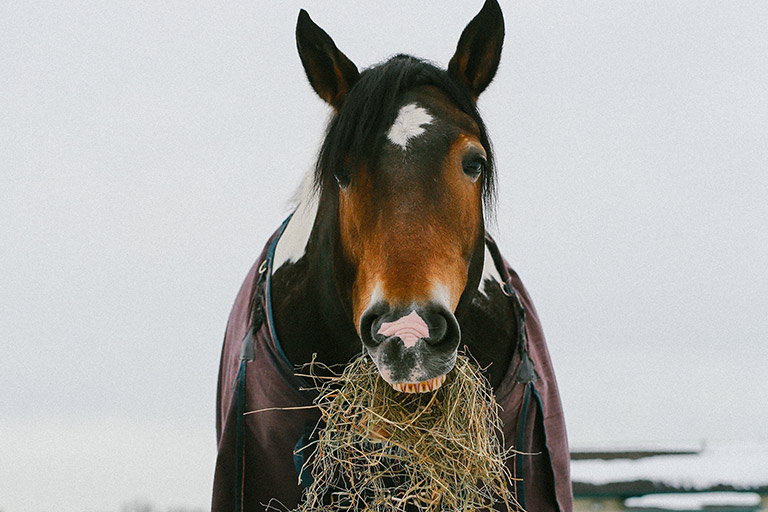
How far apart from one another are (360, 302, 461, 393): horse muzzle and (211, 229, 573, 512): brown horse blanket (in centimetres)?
74

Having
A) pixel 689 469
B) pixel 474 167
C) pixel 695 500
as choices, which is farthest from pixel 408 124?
pixel 689 469

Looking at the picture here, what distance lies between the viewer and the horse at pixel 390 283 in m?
2.59

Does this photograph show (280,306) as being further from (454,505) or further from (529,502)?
(529,502)

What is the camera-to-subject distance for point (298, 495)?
3.30 meters

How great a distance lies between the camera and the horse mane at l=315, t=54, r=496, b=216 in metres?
2.87

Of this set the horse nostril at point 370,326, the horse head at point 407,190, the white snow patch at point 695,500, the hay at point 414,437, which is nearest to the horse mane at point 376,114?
the horse head at point 407,190

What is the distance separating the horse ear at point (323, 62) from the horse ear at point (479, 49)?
1.26ft

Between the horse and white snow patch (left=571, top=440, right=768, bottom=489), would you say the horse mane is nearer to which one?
the horse

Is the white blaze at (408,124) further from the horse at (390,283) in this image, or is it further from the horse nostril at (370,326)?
the horse nostril at (370,326)

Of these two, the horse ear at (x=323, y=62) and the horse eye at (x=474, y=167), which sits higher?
the horse ear at (x=323, y=62)

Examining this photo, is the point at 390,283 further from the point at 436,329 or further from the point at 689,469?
the point at 689,469

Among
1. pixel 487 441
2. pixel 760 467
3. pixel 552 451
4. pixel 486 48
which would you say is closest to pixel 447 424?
pixel 487 441

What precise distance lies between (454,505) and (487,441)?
238mm

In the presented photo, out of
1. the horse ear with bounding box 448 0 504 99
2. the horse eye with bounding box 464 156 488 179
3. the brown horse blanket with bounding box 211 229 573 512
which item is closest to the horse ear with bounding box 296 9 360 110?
the horse ear with bounding box 448 0 504 99
